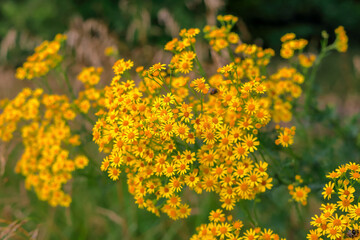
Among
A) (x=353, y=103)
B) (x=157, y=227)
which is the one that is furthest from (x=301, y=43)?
(x=353, y=103)

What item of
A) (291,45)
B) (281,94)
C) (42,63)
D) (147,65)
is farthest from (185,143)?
(147,65)

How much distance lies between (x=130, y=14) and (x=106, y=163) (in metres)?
5.31

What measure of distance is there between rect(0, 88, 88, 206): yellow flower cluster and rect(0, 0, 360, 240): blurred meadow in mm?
139

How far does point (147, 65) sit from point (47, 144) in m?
2.64

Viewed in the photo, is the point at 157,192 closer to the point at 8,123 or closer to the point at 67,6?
the point at 8,123

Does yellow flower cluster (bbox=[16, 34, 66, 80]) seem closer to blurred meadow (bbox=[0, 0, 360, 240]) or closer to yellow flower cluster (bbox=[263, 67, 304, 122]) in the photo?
blurred meadow (bbox=[0, 0, 360, 240])

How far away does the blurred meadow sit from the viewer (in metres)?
2.77

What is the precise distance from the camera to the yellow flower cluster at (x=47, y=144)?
2.41 metres

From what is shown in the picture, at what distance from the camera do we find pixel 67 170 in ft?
7.98

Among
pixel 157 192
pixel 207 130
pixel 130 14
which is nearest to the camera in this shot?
pixel 207 130

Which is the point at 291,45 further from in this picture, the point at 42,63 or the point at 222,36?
the point at 42,63

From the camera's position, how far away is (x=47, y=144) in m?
2.42

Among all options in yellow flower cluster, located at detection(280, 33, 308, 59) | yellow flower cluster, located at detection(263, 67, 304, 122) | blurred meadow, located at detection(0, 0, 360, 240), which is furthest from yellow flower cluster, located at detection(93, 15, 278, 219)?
yellow flower cluster, located at detection(280, 33, 308, 59)

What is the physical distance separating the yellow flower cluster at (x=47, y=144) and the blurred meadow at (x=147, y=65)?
0.14m
